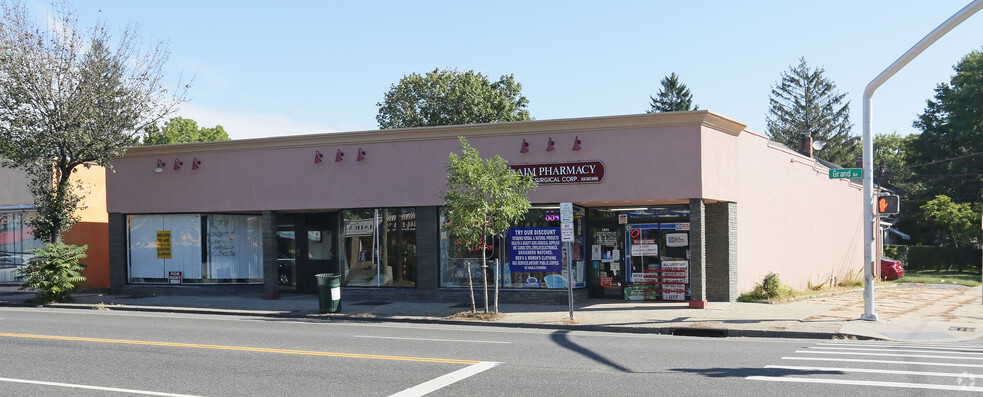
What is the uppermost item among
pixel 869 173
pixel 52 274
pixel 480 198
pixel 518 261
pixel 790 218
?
pixel 869 173

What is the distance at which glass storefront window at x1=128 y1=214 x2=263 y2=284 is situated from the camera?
24.0m

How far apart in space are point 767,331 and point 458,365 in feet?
24.2

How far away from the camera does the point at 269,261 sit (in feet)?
72.3

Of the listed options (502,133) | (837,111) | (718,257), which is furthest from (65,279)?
(837,111)

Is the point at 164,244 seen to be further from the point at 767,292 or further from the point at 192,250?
the point at 767,292

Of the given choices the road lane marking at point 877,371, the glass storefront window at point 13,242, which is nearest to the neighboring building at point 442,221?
the glass storefront window at point 13,242

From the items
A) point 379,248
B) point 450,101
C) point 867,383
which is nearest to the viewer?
point 867,383

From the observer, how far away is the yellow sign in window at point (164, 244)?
24.1 metres

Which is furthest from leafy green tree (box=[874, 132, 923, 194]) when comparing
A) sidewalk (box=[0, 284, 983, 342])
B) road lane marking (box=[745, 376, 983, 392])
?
road lane marking (box=[745, 376, 983, 392])

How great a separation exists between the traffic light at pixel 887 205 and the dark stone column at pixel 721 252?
12.6 ft

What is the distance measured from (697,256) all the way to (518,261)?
4.84 m

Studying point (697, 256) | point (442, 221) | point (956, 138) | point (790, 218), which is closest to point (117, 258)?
point (442, 221)

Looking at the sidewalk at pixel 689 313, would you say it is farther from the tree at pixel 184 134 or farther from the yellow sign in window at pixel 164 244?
the tree at pixel 184 134

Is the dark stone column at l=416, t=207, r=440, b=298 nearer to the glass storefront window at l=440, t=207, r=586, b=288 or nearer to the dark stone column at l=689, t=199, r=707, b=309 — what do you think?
the glass storefront window at l=440, t=207, r=586, b=288
